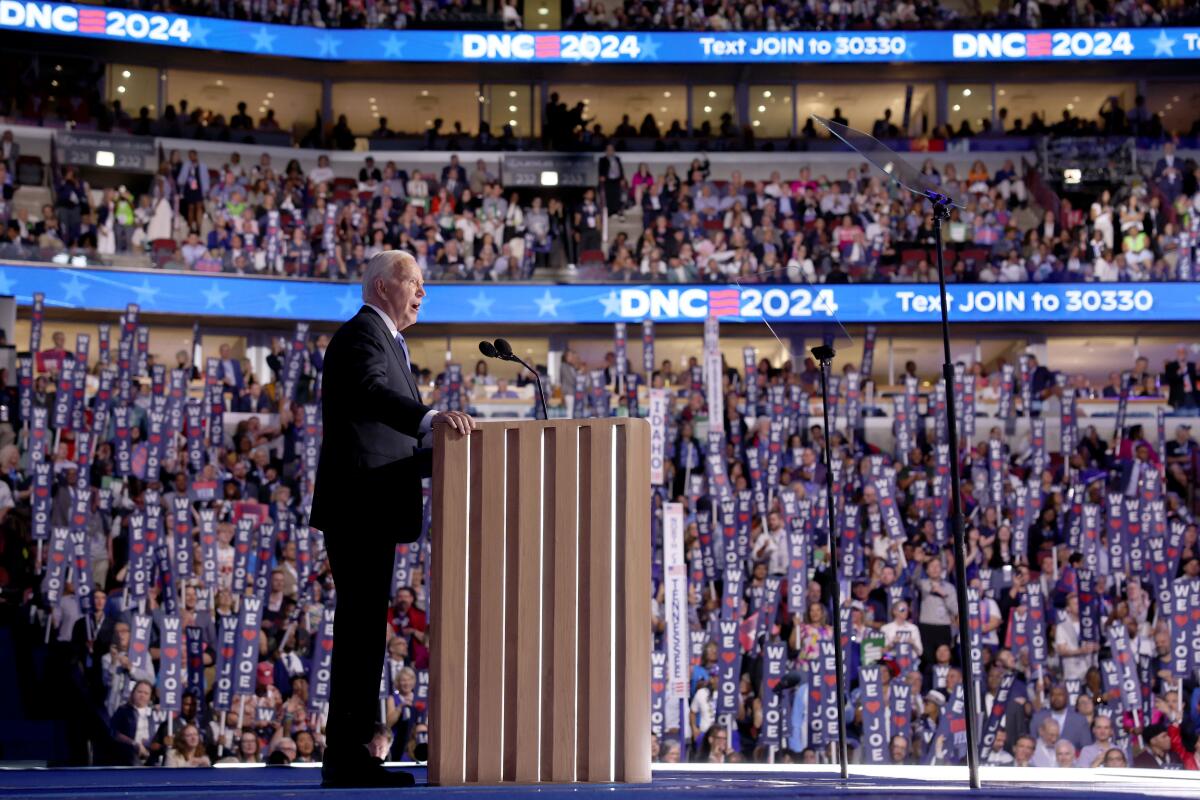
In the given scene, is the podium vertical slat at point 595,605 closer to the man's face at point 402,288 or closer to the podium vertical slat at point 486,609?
the podium vertical slat at point 486,609

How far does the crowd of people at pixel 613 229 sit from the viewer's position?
73.5 ft

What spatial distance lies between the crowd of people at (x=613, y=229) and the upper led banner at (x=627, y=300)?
0.21 metres

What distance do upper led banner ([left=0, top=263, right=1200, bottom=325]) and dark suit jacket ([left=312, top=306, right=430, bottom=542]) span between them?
17681 millimetres

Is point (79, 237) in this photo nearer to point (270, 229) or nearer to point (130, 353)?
point (270, 229)

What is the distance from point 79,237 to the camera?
22.2m

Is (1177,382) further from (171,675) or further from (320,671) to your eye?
(171,675)

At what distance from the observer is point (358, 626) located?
4.46 metres

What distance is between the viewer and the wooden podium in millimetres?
4117

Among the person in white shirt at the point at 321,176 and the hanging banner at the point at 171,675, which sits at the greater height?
the person in white shirt at the point at 321,176

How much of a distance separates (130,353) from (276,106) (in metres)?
14.3

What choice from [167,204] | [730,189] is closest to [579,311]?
[730,189]

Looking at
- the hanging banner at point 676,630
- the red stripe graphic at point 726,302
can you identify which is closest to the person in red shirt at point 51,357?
the hanging banner at point 676,630

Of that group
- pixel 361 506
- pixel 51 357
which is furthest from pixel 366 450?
pixel 51 357

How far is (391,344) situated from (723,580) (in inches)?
356
